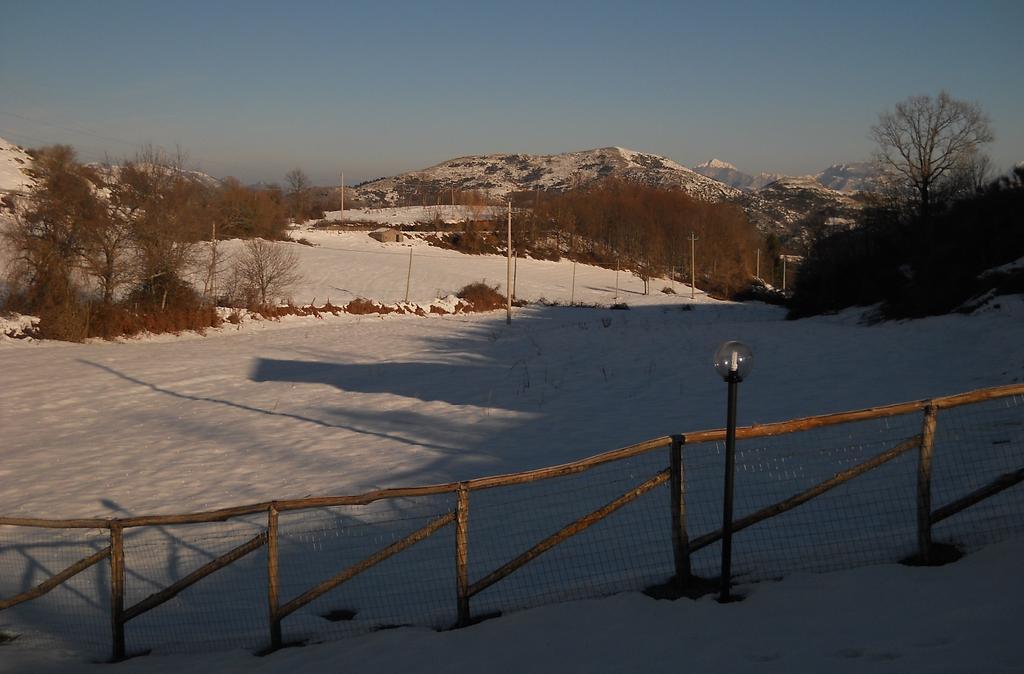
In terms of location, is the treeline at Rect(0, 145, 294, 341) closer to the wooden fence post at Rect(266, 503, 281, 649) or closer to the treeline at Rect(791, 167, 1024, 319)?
the treeline at Rect(791, 167, 1024, 319)

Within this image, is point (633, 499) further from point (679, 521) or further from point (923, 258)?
point (923, 258)

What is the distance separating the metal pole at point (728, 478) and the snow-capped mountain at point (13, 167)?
221ft

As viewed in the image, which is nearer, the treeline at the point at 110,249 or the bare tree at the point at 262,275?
the treeline at the point at 110,249

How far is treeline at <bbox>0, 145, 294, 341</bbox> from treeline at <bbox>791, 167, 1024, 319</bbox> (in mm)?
29906

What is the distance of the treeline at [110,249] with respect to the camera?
3644 cm

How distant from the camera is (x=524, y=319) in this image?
4809 cm

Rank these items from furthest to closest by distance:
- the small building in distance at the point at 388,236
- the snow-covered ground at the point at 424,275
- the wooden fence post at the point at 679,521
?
the small building in distance at the point at 388,236 → the snow-covered ground at the point at 424,275 → the wooden fence post at the point at 679,521

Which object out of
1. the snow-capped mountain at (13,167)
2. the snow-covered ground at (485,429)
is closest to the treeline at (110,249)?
the snow-covered ground at (485,429)

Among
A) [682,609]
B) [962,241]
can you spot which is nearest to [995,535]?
[682,609]

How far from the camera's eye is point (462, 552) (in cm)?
797

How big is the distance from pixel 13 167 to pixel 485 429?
73.1 metres

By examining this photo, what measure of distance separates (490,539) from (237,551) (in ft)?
11.4

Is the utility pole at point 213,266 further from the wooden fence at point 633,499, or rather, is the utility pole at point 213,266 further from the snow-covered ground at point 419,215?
the snow-covered ground at point 419,215

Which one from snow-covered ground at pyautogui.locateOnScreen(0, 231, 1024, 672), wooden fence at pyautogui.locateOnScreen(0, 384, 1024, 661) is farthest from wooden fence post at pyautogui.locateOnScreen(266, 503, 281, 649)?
snow-covered ground at pyautogui.locateOnScreen(0, 231, 1024, 672)
